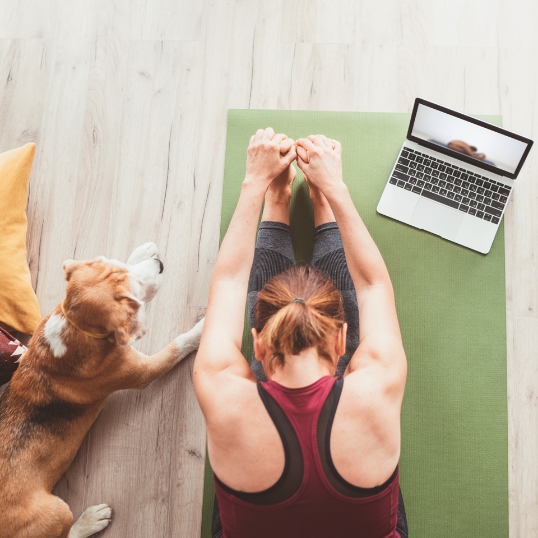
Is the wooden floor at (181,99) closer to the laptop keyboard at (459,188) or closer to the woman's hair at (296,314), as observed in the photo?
the laptop keyboard at (459,188)

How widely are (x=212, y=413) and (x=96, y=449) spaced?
97 cm

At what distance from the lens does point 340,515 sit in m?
1.04

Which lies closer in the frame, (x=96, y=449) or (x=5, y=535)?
(x=5, y=535)

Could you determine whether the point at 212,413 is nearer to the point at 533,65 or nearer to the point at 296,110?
the point at 296,110

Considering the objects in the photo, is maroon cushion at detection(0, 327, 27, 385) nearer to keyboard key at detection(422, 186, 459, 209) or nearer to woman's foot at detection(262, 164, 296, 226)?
woman's foot at detection(262, 164, 296, 226)

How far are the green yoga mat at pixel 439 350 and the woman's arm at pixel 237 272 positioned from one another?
0.29 m

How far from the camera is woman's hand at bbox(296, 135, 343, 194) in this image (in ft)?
5.16

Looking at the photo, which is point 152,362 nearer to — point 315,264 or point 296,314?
point 315,264

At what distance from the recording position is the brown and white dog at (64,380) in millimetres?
1415

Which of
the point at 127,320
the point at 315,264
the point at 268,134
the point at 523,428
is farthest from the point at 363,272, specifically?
the point at 523,428

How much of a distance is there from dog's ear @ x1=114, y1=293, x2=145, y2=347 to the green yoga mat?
0.46 meters

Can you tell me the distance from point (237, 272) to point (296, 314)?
33 centimetres

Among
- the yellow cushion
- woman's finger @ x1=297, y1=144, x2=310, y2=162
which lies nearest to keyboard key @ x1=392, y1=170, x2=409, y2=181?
woman's finger @ x1=297, y1=144, x2=310, y2=162

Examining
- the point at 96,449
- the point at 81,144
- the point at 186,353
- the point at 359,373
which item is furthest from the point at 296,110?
the point at 96,449
